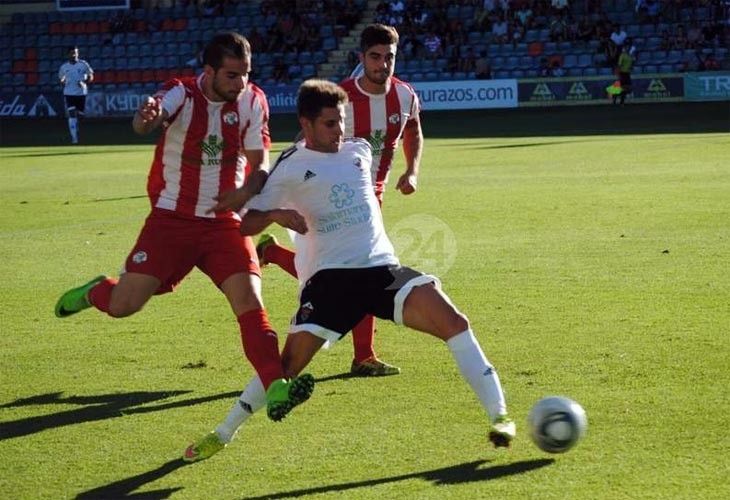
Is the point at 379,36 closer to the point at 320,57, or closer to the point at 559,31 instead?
the point at 559,31

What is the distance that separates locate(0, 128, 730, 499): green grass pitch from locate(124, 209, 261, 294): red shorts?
77cm

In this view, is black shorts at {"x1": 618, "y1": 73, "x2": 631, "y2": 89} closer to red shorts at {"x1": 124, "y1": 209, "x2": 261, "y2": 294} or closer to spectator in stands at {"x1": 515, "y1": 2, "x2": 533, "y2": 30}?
spectator in stands at {"x1": 515, "y1": 2, "x2": 533, "y2": 30}

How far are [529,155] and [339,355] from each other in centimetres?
1605

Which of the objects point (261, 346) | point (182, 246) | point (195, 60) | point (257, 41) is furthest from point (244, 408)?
point (257, 41)

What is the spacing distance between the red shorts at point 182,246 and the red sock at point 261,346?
61 centimetres

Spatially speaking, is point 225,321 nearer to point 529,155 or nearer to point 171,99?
point 171,99

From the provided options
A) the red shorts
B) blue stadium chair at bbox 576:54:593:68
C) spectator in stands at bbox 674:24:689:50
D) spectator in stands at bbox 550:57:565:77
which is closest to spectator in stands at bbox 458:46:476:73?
spectator in stands at bbox 550:57:565:77

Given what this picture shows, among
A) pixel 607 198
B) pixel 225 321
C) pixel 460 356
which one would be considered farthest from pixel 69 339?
pixel 607 198

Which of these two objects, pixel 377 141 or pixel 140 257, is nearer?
pixel 140 257

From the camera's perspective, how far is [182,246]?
733 cm

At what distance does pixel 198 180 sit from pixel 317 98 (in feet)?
4.76

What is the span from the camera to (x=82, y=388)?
7805 millimetres

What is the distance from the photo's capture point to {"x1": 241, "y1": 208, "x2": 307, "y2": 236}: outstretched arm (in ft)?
19.9

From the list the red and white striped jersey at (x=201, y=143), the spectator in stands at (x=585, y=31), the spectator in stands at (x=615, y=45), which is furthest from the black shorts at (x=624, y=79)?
the red and white striped jersey at (x=201, y=143)
